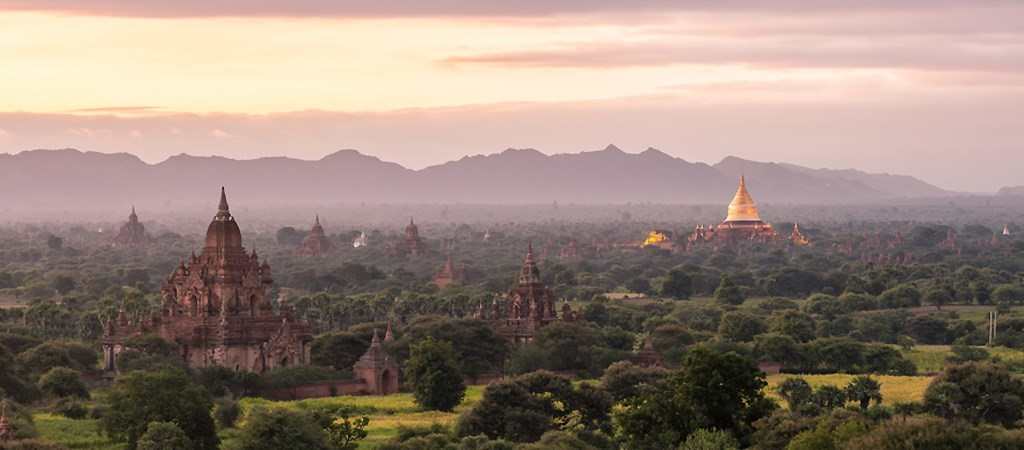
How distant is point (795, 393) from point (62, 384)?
26.9m

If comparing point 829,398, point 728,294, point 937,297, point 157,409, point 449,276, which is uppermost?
point 157,409

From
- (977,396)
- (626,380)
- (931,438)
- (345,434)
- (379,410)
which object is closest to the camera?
(931,438)

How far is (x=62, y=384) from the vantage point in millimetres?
72500

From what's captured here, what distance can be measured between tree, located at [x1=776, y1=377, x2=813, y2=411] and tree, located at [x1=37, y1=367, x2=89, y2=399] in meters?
25.8

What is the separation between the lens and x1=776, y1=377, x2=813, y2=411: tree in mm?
65812

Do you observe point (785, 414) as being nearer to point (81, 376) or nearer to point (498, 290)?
point (81, 376)

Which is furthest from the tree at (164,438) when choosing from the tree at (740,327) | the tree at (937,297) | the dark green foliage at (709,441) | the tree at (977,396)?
the tree at (937,297)

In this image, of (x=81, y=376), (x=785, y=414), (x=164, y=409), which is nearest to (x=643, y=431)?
(x=785, y=414)

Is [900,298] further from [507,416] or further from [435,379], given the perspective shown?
[507,416]

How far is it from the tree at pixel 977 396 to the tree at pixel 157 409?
22.8 meters

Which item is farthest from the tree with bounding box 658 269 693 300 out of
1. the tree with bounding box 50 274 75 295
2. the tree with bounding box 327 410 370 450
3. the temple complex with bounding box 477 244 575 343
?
the tree with bounding box 327 410 370 450

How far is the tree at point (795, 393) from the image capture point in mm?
65812

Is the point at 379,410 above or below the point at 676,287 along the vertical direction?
below

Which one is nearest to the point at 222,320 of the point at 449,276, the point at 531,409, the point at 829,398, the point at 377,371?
the point at 377,371
